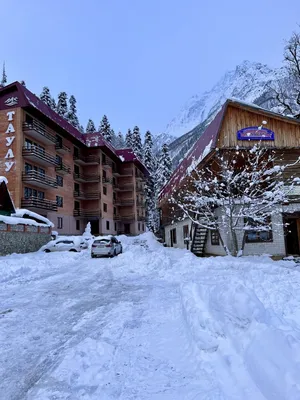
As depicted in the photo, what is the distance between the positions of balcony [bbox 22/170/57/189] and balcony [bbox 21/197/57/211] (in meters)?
1.78

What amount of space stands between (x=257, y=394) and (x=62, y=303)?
5.60 meters

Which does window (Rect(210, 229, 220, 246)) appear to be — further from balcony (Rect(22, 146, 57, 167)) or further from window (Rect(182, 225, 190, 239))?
balcony (Rect(22, 146, 57, 167))

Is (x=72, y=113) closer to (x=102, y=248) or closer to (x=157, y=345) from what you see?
(x=102, y=248)

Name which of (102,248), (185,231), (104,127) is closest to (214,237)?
(185,231)

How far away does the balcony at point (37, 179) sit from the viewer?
98.2 ft

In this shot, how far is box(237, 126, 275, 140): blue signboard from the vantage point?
17422 millimetres

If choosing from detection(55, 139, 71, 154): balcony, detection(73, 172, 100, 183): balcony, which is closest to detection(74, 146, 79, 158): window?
detection(73, 172, 100, 183): balcony

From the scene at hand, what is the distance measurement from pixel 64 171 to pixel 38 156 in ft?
23.1

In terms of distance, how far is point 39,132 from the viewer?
31.8 meters

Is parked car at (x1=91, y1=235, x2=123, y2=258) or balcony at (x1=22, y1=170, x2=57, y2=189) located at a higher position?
balcony at (x1=22, y1=170, x2=57, y2=189)

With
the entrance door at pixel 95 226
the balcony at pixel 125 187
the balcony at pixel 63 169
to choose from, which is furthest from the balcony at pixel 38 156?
the balcony at pixel 125 187

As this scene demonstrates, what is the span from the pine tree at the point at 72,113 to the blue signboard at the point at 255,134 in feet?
165

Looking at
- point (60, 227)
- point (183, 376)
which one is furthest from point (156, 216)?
point (183, 376)

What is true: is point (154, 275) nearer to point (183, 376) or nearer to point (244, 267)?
point (244, 267)
